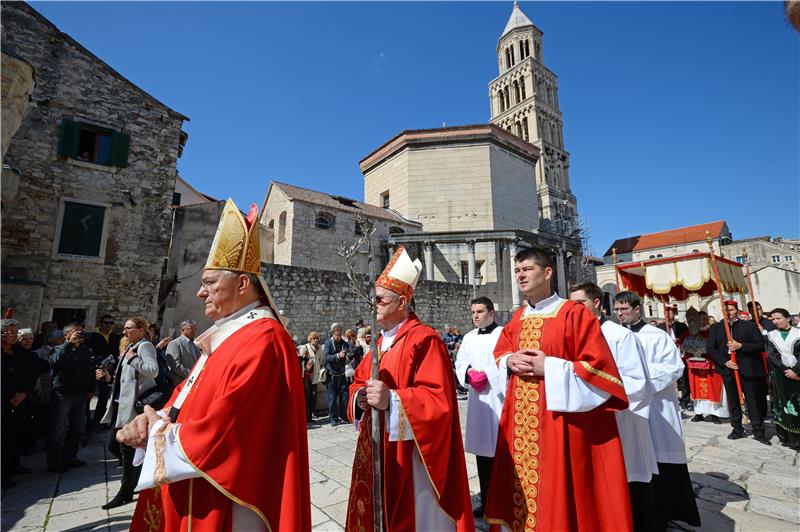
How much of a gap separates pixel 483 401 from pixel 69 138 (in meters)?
15.3

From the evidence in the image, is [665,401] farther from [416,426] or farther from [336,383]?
[336,383]

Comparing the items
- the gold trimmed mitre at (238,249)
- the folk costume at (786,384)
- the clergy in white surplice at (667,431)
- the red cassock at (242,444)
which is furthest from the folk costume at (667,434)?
the gold trimmed mitre at (238,249)

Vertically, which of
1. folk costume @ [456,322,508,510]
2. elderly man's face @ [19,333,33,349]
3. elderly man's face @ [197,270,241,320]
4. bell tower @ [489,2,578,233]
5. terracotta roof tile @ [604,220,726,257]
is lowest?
folk costume @ [456,322,508,510]

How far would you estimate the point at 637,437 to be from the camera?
3.19m

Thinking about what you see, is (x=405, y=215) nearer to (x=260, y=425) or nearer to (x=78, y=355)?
(x=78, y=355)

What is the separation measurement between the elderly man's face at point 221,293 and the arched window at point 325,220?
21.8 meters

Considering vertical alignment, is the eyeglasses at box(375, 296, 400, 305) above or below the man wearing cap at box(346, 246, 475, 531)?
above

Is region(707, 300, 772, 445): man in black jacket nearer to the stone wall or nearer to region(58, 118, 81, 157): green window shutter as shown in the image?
the stone wall

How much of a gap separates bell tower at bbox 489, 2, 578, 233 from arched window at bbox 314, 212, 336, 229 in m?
30.6

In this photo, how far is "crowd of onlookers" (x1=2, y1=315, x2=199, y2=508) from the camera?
4.30 meters

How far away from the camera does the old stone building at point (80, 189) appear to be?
1138 centimetres

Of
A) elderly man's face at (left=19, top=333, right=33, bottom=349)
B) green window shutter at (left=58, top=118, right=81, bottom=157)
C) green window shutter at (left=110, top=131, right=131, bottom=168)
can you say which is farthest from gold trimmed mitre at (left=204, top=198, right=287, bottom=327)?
green window shutter at (left=58, top=118, right=81, bottom=157)

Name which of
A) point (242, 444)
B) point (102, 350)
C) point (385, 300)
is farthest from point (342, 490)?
point (102, 350)

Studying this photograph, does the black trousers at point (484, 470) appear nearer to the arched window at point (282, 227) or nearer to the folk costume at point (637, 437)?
the folk costume at point (637, 437)
